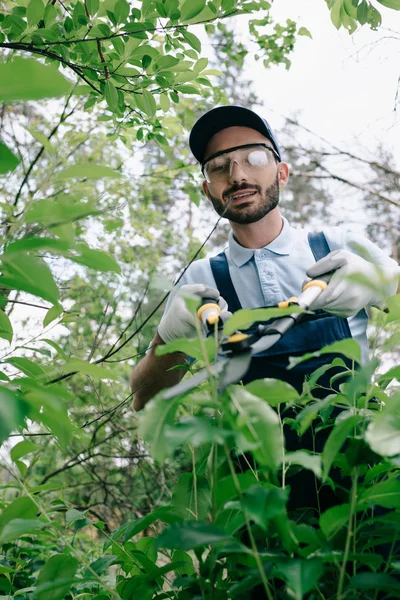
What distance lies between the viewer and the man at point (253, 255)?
2.00 metres

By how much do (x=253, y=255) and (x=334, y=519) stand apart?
5.53 feet

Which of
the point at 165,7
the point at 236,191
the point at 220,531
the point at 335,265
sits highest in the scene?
the point at 165,7

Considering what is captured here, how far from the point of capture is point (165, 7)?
1552 millimetres

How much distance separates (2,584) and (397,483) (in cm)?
78

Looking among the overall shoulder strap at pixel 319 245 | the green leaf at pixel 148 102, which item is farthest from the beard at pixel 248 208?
the green leaf at pixel 148 102

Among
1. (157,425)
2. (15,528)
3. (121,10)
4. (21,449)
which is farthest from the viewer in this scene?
(121,10)

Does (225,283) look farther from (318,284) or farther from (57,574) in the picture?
(57,574)

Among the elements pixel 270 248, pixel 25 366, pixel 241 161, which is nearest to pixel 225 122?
pixel 241 161

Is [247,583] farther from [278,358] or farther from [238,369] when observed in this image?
[278,358]

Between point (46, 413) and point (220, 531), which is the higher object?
point (46, 413)

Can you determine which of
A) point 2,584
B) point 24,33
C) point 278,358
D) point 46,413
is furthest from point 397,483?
point 24,33

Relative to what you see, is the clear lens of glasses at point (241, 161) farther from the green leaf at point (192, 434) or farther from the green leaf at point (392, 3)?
the green leaf at point (192, 434)

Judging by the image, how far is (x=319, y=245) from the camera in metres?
2.28

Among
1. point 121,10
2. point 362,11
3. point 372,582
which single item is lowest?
point 372,582
